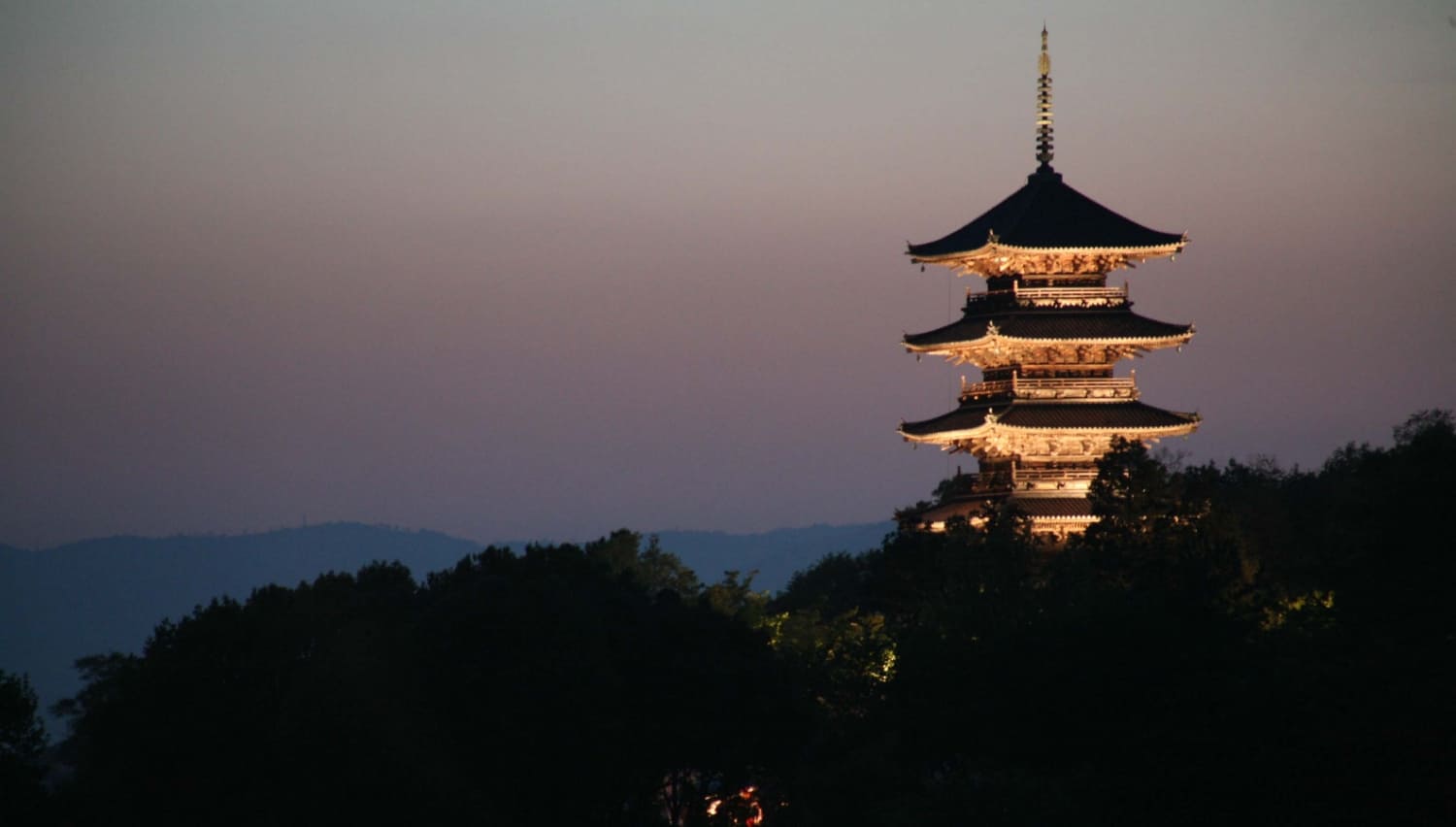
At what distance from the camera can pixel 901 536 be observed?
6331cm

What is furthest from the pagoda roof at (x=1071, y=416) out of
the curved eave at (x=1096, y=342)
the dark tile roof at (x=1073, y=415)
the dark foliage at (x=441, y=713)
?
the dark foliage at (x=441, y=713)

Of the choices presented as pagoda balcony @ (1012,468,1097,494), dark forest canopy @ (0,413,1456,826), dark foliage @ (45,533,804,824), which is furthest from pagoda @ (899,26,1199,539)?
dark foliage @ (45,533,804,824)

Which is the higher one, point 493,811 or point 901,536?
point 901,536

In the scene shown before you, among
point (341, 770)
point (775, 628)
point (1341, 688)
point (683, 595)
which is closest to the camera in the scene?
point (1341, 688)

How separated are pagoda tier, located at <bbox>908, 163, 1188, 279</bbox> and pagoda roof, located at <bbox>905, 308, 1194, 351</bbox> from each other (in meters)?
1.52

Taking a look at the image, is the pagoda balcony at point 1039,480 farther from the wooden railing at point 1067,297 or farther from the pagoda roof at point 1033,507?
the wooden railing at point 1067,297

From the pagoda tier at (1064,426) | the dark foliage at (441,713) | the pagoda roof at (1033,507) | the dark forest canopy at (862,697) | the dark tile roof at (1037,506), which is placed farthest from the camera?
the pagoda tier at (1064,426)

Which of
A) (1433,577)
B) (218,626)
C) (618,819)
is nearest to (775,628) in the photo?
(618,819)

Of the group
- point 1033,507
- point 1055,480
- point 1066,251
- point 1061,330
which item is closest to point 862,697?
point 1033,507

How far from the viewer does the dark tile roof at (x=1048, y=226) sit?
6812 cm

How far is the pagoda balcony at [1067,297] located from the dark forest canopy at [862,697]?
12.2m

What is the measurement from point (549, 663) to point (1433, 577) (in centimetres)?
1836

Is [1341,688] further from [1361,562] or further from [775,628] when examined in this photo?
[775,628]

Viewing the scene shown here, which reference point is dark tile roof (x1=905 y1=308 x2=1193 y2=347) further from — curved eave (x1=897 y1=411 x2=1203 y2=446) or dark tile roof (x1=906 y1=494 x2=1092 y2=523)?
dark tile roof (x1=906 y1=494 x2=1092 y2=523)
